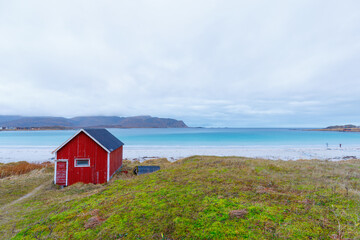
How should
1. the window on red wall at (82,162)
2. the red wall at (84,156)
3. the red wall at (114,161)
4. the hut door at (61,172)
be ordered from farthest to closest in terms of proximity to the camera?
the red wall at (114,161) < the window on red wall at (82,162) < the red wall at (84,156) < the hut door at (61,172)

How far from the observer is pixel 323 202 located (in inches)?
330

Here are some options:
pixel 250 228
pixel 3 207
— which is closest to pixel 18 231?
pixel 3 207

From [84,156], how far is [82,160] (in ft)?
2.28

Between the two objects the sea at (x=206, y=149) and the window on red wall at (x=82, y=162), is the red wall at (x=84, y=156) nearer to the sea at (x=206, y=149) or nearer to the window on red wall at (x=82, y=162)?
the window on red wall at (x=82, y=162)

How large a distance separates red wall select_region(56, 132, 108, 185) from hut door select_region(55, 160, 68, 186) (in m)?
0.45

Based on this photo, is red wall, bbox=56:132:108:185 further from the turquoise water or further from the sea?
the turquoise water

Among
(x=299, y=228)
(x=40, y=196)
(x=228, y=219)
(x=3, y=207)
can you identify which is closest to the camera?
(x=299, y=228)

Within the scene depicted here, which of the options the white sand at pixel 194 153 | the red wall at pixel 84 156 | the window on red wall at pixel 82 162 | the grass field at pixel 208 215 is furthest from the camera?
the white sand at pixel 194 153

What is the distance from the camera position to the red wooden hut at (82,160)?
18172 millimetres

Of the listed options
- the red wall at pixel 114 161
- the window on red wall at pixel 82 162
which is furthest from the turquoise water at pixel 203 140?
the window on red wall at pixel 82 162

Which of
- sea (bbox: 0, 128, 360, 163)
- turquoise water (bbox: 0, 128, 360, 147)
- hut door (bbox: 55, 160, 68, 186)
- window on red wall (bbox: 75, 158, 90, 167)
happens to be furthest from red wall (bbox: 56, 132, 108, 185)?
turquoise water (bbox: 0, 128, 360, 147)

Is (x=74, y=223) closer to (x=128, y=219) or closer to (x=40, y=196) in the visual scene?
(x=128, y=219)

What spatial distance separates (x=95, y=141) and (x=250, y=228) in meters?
17.2

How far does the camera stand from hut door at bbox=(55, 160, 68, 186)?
1809 cm
